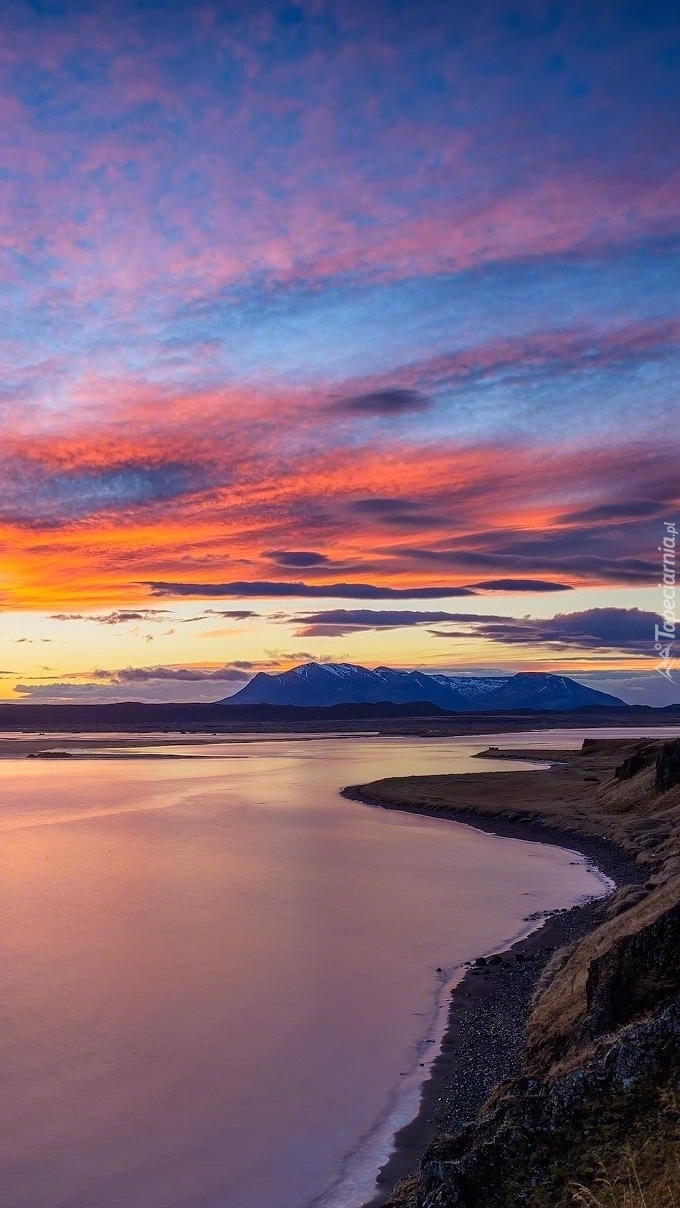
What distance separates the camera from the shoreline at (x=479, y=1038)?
1308 centimetres

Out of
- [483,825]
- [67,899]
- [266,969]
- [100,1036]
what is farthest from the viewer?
[483,825]

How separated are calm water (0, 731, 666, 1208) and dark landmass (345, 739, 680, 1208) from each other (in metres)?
0.98

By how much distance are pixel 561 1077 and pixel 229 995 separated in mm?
11550

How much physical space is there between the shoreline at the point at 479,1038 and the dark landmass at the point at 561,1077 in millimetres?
38

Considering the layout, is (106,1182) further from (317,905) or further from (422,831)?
(422,831)

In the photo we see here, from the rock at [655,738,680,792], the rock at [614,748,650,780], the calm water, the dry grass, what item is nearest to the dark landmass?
the dry grass

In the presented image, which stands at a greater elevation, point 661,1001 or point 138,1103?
point 661,1001

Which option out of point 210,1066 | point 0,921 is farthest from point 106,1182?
point 0,921

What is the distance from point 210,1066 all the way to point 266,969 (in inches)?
225

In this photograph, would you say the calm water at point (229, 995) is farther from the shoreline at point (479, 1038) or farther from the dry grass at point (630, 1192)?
the dry grass at point (630, 1192)

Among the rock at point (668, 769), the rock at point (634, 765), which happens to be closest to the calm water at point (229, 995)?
the rock at point (668, 769)

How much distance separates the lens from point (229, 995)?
19.9 metres

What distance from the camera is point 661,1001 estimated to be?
10961mm

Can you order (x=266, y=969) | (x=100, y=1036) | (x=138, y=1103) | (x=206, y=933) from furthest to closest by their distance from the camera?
(x=206, y=933) → (x=266, y=969) → (x=100, y=1036) → (x=138, y=1103)
